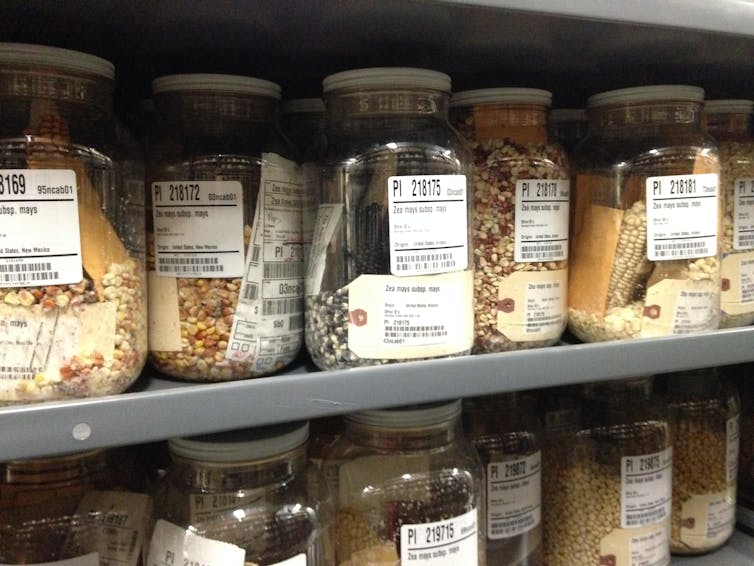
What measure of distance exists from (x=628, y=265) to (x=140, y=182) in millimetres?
509

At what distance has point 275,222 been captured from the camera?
63 centimetres

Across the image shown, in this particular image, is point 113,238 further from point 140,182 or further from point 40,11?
point 40,11

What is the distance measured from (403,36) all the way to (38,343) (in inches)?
17.3

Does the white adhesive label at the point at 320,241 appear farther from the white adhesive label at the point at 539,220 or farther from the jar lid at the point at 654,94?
the jar lid at the point at 654,94

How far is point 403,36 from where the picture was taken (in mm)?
663

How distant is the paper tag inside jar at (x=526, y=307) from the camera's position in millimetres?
688

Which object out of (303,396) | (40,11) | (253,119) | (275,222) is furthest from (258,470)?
(40,11)

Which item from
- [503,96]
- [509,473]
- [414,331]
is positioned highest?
[503,96]

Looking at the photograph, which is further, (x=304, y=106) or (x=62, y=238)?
(x=304, y=106)

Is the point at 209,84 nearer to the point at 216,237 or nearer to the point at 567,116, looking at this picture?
the point at 216,237

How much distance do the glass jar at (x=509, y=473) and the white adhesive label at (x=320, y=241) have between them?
1.02 feet

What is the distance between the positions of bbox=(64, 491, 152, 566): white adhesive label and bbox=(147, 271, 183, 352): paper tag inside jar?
6.8 inches

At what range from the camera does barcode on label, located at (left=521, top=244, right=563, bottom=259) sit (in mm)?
696

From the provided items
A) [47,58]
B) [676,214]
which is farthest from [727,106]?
[47,58]
